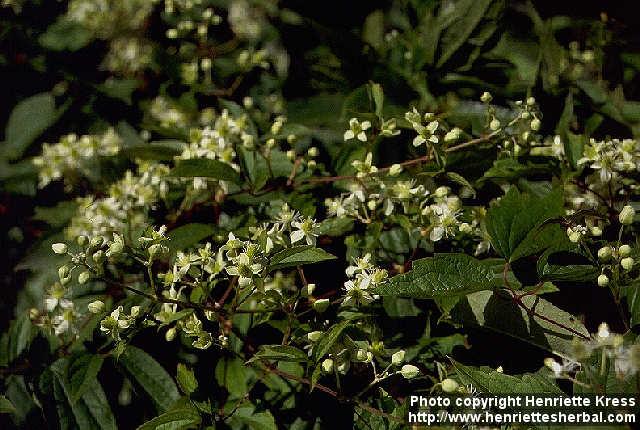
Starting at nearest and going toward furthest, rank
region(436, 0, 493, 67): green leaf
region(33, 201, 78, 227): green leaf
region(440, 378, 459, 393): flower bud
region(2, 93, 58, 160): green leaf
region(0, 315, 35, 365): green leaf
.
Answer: region(440, 378, 459, 393): flower bud, region(0, 315, 35, 365): green leaf, region(436, 0, 493, 67): green leaf, region(33, 201, 78, 227): green leaf, region(2, 93, 58, 160): green leaf

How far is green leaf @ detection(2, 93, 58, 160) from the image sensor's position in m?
2.73

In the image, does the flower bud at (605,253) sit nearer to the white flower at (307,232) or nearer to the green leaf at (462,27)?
the white flower at (307,232)

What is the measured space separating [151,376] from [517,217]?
3.70 feet

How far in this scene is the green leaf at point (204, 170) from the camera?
1.76m

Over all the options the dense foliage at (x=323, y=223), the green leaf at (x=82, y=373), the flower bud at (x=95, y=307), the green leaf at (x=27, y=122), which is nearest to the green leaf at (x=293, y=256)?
the dense foliage at (x=323, y=223)

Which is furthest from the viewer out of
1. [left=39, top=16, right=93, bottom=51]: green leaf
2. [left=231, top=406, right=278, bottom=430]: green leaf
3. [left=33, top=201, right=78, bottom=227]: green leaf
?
[left=39, top=16, right=93, bottom=51]: green leaf

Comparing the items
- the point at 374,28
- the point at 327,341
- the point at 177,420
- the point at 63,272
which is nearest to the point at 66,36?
the point at 374,28

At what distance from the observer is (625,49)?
2.46m

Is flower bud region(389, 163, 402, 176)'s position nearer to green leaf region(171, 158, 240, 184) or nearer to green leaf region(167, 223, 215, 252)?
green leaf region(171, 158, 240, 184)

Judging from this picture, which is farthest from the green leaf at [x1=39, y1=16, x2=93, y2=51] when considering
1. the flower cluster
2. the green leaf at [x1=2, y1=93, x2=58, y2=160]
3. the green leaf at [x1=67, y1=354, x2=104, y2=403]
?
the green leaf at [x1=67, y1=354, x2=104, y2=403]

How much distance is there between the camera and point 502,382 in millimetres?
1354

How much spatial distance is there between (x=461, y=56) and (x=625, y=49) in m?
0.73

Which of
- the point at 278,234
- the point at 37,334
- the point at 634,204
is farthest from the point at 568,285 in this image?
the point at 37,334

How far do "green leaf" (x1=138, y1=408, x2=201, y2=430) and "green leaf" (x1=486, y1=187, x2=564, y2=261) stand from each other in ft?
2.86
